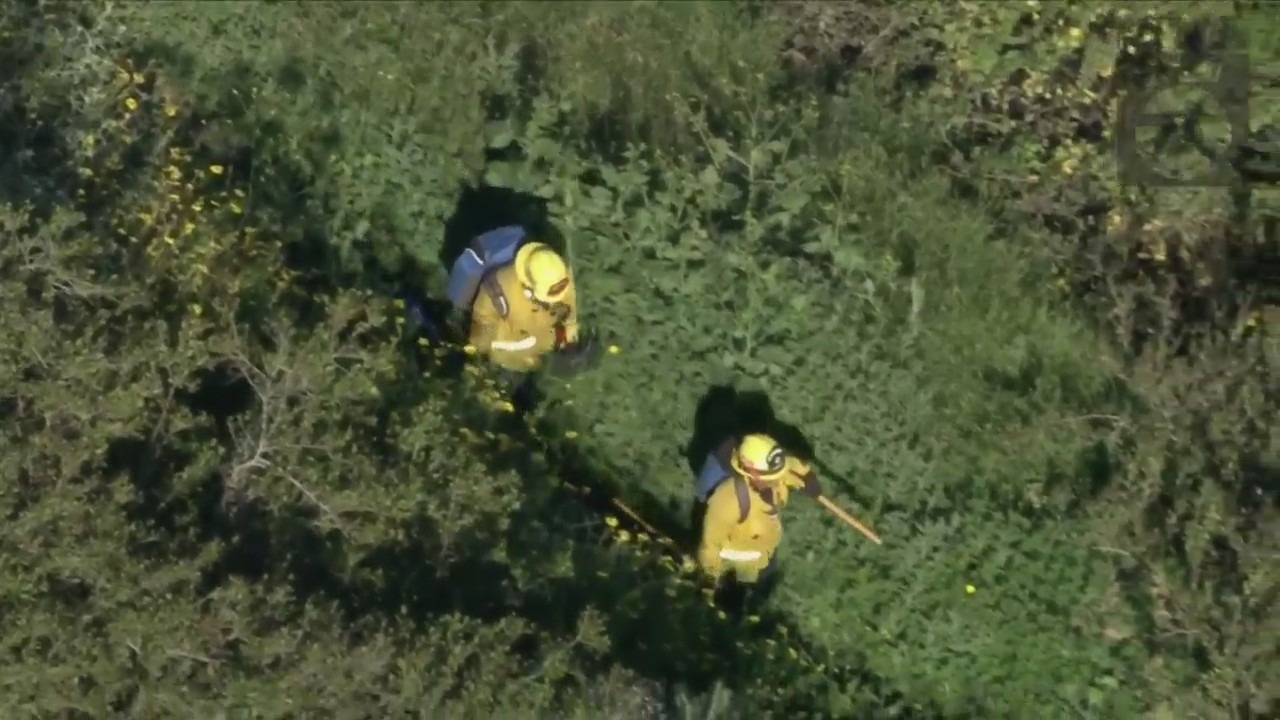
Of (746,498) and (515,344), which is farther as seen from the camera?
(515,344)

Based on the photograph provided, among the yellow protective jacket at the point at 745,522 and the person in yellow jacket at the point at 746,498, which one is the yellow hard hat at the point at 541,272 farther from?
the yellow protective jacket at the point at 745,522

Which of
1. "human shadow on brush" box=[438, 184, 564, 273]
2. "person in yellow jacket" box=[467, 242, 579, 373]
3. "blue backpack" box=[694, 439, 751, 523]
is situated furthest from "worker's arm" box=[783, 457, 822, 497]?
"human shadow on brush" box=[438, 184, 564, 273]

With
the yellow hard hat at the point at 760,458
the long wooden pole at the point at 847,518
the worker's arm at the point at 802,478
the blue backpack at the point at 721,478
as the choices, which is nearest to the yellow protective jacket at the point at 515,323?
the blue backpack at the point at 721,478

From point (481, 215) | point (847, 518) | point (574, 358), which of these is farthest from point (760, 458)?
point (481, 215)

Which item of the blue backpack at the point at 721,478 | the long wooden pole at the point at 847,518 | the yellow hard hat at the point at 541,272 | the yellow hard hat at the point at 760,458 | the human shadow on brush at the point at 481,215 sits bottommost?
the long wooden pole at the point at 847,518

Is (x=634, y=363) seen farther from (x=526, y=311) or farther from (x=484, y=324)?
(x=484, y=324)

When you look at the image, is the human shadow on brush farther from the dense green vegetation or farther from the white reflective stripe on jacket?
the white reflective stripe on jacket

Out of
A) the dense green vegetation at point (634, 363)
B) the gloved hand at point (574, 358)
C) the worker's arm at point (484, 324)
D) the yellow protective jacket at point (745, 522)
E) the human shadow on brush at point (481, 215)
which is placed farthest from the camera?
the human shadow on brush at point (481, 215)
